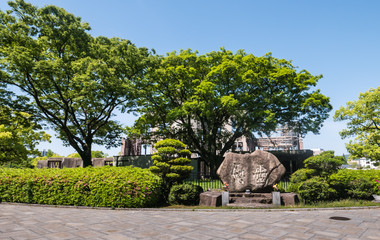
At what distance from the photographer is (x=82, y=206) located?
33.5ft

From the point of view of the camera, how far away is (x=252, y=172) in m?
11.7

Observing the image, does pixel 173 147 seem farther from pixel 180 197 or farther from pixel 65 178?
pixel 65 178

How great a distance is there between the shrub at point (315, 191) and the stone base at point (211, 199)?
12.9ft

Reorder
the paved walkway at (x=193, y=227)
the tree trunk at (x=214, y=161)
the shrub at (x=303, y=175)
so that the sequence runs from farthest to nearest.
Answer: the tree trunk at (x=214, y=161) → the shrub at (x=303, y=175) → the paved walkway at (x=193, y=227)

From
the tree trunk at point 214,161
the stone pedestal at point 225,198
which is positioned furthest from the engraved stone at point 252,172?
the tree trunk at point 214,161

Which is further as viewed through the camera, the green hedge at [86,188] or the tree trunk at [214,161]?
the tree trunk at [214,161]

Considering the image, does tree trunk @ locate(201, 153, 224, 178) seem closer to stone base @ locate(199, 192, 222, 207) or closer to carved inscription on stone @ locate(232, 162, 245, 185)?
carved inscription on stone @ locate(232, 162, 245, 185)

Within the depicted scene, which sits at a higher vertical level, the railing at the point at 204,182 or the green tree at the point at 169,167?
the green tree at the point at 169,167

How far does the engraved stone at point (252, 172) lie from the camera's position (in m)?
11.4

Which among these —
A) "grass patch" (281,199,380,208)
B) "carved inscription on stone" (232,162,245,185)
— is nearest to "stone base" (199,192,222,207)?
"carved inscription on stone" (232,162,245,185)

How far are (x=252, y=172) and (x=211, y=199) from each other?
2685 millimetres

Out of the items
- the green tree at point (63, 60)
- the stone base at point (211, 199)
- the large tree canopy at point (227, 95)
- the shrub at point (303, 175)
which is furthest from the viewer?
the large tree canopy at point (227, 95)

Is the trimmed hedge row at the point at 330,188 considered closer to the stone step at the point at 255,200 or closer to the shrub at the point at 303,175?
the shrub at the point at 303,175

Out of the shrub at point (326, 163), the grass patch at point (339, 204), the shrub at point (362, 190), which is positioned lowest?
the grass patch at point (339, 204)
